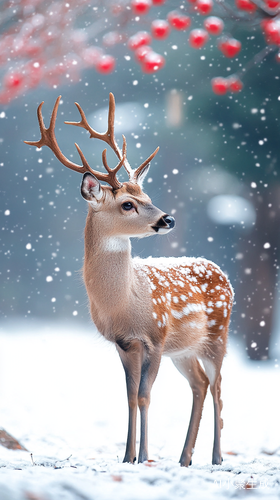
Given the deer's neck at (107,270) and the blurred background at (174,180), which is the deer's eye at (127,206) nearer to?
the deer's neck at (107,270)

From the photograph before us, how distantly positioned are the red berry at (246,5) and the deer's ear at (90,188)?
1340 millimetres

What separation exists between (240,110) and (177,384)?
1.34m

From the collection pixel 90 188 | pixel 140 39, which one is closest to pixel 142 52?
pixel 140 39

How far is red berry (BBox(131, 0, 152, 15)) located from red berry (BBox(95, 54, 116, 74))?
0.25 metres

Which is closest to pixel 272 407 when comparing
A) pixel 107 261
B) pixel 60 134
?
pixel 107 261

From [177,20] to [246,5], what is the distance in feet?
1.03

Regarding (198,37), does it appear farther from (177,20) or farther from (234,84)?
(234,84)

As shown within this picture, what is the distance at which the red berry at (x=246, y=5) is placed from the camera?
6.91 feet

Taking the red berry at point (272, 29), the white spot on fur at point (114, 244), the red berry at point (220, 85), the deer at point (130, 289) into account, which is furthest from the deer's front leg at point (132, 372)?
the red berry at point (272, 29)

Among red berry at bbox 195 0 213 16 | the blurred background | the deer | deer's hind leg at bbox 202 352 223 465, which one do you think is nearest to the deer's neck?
the deer

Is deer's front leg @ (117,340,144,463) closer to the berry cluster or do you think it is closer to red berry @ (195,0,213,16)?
the berry cluster

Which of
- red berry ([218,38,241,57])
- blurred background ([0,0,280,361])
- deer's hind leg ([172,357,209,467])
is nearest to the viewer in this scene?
deer's hind leg ([172,357,209,467])

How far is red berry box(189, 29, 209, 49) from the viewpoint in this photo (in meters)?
2.24

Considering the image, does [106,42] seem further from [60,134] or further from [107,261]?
[107,261]
